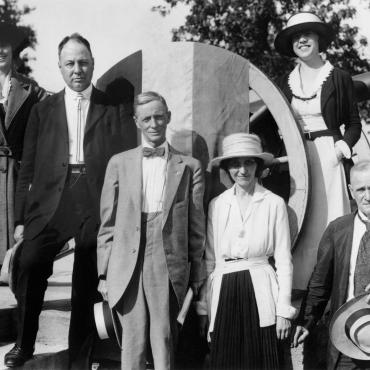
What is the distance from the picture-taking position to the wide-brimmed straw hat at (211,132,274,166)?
3.38m

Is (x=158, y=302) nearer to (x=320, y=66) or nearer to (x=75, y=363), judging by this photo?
(x=75, y=363)

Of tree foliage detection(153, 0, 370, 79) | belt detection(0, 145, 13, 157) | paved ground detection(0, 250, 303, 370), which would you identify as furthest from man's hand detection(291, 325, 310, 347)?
tree foliage detection(153, 0, 370, 79)

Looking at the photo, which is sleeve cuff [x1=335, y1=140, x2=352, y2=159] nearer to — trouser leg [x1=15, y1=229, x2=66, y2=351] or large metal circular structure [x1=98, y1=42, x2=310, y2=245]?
large metal circular structure [x1=98, y1=42, x2=310, y2=245]

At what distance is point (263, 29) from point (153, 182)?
1154cm

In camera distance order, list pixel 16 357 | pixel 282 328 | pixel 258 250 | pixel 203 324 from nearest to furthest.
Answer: pixel 282 328 → pixel 258 250 → pixel 203 324 → pixel 16 357

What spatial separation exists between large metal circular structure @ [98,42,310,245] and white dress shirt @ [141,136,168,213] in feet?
2.00

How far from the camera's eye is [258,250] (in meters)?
3.22

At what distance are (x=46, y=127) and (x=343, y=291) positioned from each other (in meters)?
1.86

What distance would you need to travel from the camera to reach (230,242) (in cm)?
326

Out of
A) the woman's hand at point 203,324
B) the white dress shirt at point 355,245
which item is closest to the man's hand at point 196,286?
the woman's hand at point 203,324

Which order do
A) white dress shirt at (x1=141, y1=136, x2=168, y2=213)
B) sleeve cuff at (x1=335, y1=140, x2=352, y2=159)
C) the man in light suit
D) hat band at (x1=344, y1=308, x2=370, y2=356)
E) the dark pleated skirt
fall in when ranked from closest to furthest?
hat band at (x1=344, y1=308, x2=370, y2=356), the dark pleated skirt, the man in light suit, white dress shirt at (x1=141, y1=136, x2=168, y2=213), sleeve cuff at (x1=335, y1=140, x2=352, y2=159)

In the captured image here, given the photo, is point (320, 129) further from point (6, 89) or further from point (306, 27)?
point (6, 89)

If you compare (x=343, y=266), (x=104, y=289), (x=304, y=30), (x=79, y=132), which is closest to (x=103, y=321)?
(x=104, y=289)

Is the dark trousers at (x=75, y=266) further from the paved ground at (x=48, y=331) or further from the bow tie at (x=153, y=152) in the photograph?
the bow tie at (x=153, y=152)
